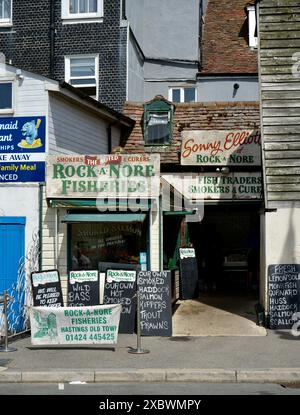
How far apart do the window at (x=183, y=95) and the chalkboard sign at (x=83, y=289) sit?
36.9ft

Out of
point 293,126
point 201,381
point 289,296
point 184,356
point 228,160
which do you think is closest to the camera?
point 201,381

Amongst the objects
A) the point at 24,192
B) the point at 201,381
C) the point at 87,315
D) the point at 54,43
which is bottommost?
the point at 201,381

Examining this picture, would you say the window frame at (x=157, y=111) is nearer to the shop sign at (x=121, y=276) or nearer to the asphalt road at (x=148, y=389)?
the shop sign at (x=121, y=276)

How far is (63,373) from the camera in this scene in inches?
369

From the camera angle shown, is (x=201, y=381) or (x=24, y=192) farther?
(x=24, y=192)

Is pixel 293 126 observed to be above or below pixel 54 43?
below

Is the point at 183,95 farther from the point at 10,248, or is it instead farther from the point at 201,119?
the point at 10,248

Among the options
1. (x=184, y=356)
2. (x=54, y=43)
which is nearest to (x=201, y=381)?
(x=184, y=356)

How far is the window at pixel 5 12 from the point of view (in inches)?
817

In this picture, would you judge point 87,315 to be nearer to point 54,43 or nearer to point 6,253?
point 6,253

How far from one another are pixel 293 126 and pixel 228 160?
380cm

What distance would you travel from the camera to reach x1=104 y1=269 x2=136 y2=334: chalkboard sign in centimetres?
1252

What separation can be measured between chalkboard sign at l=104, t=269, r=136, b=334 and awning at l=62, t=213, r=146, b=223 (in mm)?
1046
